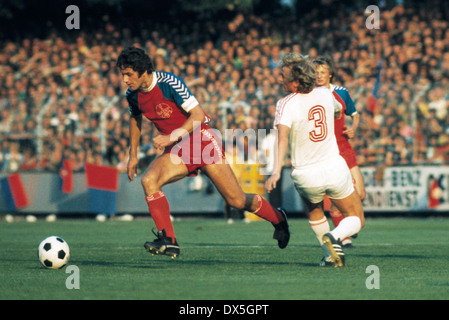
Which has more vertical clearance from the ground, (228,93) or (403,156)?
(228,93)

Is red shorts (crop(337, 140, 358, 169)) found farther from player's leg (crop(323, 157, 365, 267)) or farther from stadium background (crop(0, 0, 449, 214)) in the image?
stadium background (crop(0, 0, 449, 214))

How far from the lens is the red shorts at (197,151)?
8.76m

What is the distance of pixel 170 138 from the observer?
8383 mm

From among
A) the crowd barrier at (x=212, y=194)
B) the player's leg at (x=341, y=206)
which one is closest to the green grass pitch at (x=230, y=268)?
the player's leg at (x=341, y=206)

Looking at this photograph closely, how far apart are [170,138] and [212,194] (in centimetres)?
1012

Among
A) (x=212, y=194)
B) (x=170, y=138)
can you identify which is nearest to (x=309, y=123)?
(x=170, y=138)

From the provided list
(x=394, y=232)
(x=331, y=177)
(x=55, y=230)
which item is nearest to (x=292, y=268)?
(x=331, y=177)

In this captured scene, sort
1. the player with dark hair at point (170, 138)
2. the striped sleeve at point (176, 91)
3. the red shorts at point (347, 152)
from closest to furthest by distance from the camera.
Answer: the player with dark hair at point (170, 138)
the striped sleeve at point (176, 91)
the red shorts at point (347, 152)

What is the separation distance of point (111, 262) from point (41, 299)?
286cm

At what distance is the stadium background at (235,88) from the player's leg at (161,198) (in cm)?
884

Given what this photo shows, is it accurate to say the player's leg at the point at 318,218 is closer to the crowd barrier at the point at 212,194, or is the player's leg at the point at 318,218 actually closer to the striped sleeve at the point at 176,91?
the striped sleeve at the point at 176,91

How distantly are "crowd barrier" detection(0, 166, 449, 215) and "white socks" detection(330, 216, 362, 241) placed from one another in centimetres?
973
